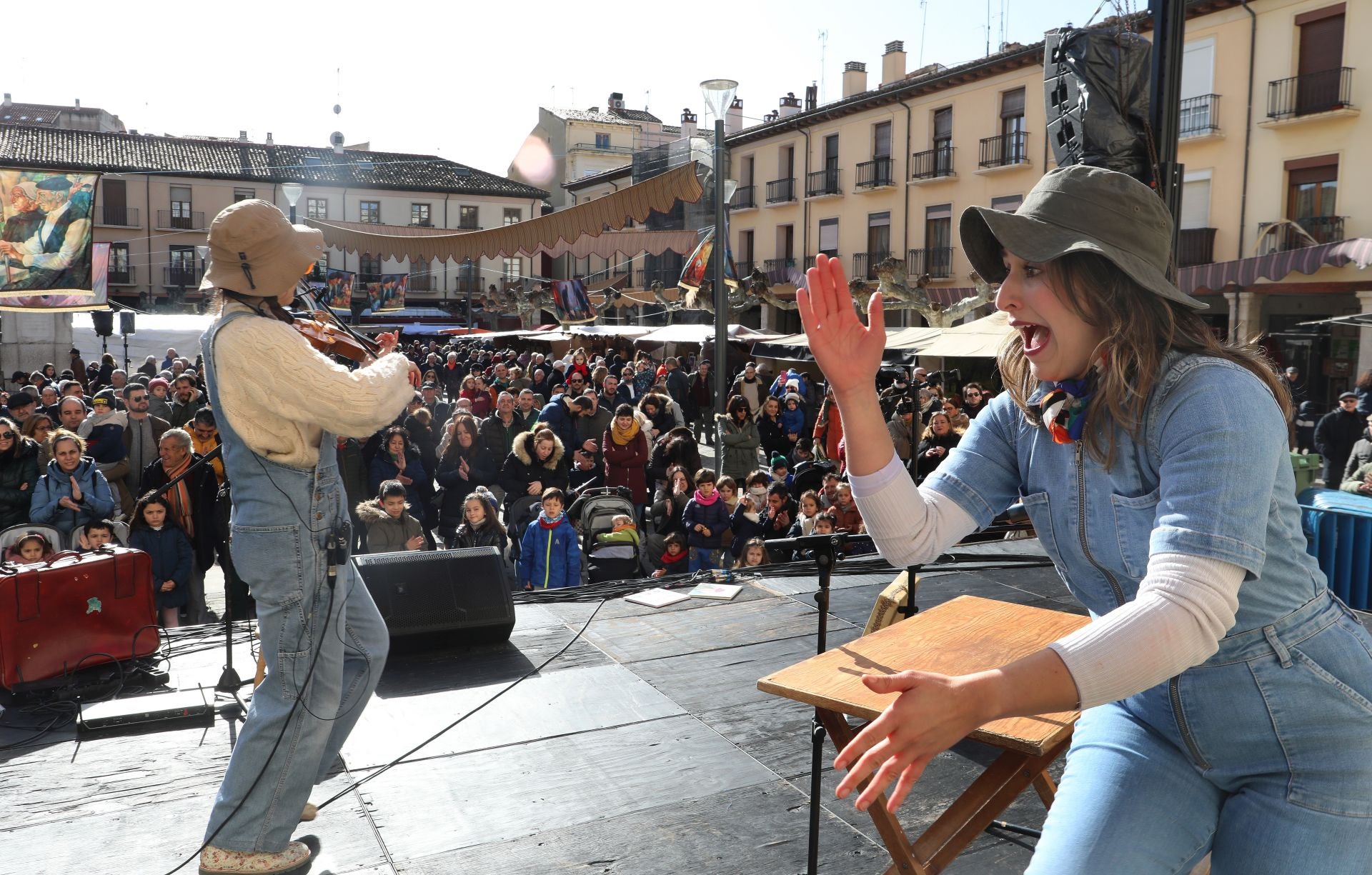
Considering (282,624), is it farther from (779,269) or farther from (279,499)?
(779,269)

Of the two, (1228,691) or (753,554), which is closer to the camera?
(1228,691)

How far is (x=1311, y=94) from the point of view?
19.0 metres

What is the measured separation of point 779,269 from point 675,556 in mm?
26322

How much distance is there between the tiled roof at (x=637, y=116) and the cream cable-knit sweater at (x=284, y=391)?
60.0 m

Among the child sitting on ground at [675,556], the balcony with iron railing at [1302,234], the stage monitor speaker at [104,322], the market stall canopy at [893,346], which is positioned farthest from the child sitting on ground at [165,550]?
the balcony with iron railing at [1302,234]

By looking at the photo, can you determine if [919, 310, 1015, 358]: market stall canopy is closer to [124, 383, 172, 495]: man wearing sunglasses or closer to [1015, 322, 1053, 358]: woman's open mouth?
[124, 383, 172, 495]: man wearing sunglasses

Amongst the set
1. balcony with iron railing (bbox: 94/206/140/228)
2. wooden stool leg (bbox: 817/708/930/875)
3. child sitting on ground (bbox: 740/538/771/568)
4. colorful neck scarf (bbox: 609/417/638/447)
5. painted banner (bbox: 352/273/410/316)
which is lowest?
child sitting on ground (bbox: 740/538/771/568)

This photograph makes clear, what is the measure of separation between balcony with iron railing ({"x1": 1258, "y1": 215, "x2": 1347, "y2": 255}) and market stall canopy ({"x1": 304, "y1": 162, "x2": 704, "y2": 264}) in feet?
51.5

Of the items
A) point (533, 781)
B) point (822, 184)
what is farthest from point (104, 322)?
point (822, 184)

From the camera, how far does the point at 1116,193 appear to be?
57.6 inches

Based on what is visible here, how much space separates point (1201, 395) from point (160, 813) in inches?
124

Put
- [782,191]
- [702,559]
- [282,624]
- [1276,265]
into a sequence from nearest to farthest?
[282,624] → [702,559] → [1276,265] → [782,191]

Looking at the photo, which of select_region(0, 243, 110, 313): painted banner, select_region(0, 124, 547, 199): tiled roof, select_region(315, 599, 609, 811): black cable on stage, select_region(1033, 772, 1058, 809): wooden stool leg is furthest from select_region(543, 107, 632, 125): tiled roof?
select_region(1033, 772, 1058, 809): wooden stool leg

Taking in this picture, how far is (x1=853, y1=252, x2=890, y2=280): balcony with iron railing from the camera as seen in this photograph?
28766 millimetres
